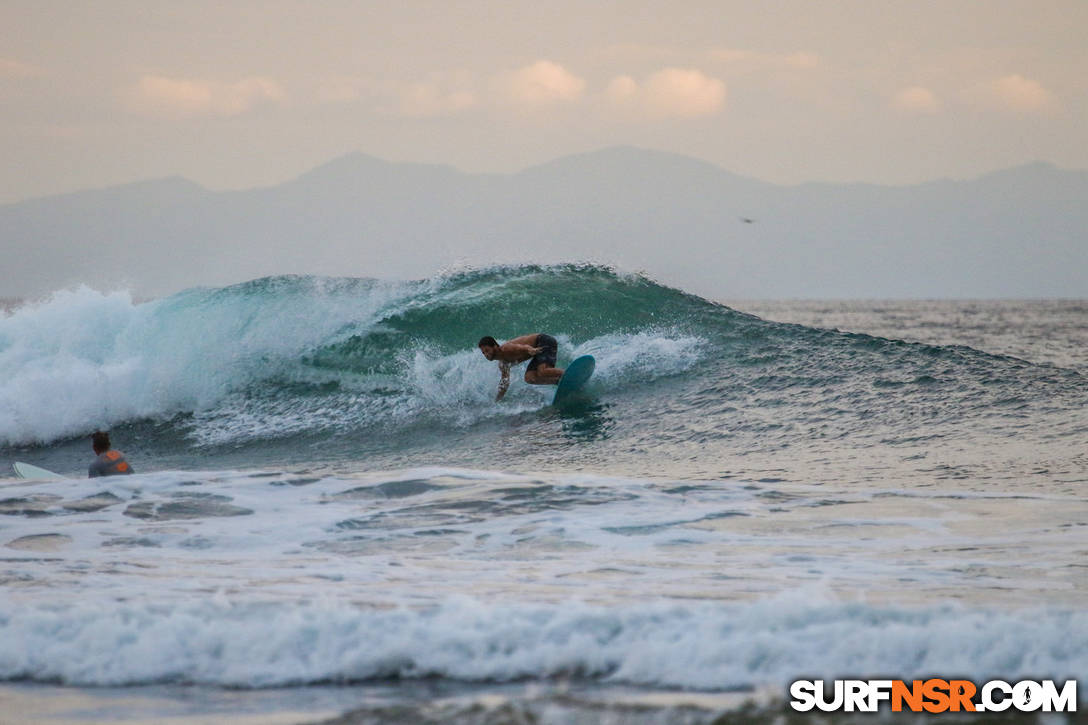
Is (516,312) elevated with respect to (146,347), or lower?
elevated

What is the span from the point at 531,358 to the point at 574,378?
0.71 metres

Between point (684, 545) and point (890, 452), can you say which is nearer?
point (684, 545)

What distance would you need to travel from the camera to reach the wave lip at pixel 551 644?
4.08m

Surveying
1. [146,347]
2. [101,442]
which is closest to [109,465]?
[101,442]

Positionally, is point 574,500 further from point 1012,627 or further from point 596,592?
point 1012,627

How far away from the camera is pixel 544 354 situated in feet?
45.0

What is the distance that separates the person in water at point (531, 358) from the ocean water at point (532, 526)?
1.02 ft

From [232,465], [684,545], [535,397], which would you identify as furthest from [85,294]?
[684,545]

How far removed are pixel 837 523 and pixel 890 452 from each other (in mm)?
3147

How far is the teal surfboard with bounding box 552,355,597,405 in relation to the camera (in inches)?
524

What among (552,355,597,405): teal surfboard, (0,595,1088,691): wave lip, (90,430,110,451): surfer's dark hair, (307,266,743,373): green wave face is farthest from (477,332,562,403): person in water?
(0,595,1088,691): wave lip

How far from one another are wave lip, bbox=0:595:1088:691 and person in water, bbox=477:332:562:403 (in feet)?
28.4

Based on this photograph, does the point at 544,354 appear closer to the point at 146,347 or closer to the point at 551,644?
the point at 146,347

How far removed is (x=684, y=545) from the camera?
20.7 feet
